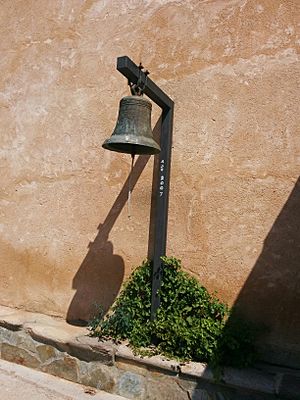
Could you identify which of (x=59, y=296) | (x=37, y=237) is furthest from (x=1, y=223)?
(x=59, y=296)

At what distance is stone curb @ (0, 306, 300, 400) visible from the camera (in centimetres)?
251

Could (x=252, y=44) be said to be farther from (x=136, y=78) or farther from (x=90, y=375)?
(x=90, y=375)

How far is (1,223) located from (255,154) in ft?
8.67

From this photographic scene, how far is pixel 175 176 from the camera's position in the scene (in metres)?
3.38

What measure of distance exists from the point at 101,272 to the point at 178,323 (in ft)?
3.13

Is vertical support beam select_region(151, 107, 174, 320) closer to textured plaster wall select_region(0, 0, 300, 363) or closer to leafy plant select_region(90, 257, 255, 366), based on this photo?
leafy plant select_region(90, 257, 255, 366)

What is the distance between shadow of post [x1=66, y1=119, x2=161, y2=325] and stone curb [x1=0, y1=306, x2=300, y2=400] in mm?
192

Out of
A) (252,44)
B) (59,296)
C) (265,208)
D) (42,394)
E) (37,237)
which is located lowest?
(42,394)

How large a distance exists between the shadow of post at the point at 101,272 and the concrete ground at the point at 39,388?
1.83 feet

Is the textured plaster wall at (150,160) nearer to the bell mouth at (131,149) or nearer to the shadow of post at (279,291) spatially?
the shadow of post at (279,291)

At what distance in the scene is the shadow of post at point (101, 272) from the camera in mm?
3557

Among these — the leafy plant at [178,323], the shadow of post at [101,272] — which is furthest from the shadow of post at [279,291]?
the shadow of post at [101,272]

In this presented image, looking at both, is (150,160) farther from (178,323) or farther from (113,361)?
(113,361)

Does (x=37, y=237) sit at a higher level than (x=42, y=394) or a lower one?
higher
